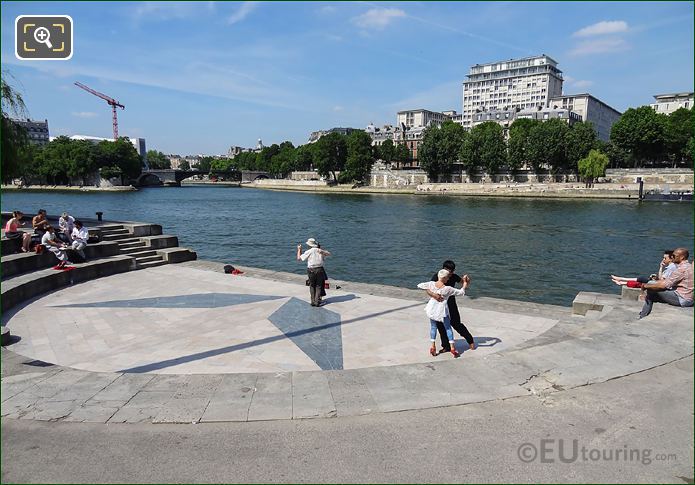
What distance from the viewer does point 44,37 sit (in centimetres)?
564

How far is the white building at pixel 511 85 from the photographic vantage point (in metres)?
169

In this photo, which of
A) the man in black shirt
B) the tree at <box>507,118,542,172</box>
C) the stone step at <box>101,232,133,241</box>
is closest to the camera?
the man in black shirt

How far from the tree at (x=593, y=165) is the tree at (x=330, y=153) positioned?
63.6 meters

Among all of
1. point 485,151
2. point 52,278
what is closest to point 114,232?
point 52,278

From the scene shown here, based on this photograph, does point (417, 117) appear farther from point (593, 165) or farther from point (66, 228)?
point (66, 228)

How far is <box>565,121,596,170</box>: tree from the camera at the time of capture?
89875 mm

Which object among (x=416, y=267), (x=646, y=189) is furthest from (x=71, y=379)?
(x=646, y=189)

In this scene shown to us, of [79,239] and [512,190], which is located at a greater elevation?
[512,190]

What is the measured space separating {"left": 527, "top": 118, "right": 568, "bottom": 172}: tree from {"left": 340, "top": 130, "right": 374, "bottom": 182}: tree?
42.1 meters

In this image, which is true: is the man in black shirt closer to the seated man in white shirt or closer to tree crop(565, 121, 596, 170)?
the seated man in white shirt

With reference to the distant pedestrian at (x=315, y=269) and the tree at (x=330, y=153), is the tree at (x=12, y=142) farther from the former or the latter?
the tree at (x=330, y=153)

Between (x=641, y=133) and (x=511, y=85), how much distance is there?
95.5m

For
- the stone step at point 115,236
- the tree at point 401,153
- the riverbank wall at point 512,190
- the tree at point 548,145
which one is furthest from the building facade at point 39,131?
the stone step at point 115,236

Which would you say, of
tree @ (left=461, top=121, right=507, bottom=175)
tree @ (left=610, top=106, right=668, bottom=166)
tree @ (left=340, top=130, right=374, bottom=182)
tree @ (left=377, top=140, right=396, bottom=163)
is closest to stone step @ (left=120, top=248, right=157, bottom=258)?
tree @ (left=461, top=121, right=507, bottom=175)
